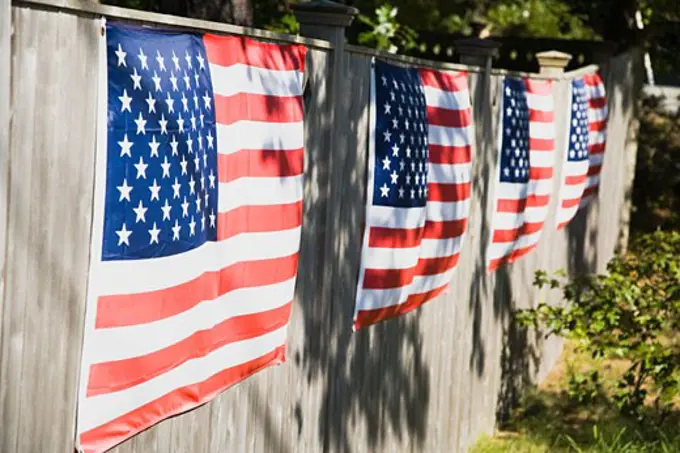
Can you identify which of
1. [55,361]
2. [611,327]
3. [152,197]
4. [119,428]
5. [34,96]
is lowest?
[611,327]

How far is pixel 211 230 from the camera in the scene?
4.57 m

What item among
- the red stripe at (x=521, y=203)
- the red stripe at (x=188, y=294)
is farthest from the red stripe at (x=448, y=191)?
the red stripe at (x=188, y=294)

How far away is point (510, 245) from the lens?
8.89 meters

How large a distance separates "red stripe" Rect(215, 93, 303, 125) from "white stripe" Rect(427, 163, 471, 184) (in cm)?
180

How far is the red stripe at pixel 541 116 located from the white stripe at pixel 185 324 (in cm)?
410

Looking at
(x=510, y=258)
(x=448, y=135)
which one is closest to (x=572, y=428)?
(x=510, y=258)

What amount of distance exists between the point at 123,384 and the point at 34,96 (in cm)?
93

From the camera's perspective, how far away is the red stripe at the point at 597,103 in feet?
36.3

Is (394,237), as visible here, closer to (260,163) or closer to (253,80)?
(260,163)

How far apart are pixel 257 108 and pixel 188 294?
0.83m

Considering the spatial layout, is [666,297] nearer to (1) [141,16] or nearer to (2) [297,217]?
(2) [297,217]

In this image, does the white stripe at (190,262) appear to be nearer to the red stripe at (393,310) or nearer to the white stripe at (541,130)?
the red stripe at (393,310)

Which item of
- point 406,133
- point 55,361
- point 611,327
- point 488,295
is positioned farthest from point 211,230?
point 611,327

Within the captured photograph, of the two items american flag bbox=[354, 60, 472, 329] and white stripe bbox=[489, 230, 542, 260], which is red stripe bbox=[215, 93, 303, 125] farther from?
white stripe bbox=[489, 230, 542, 260]
